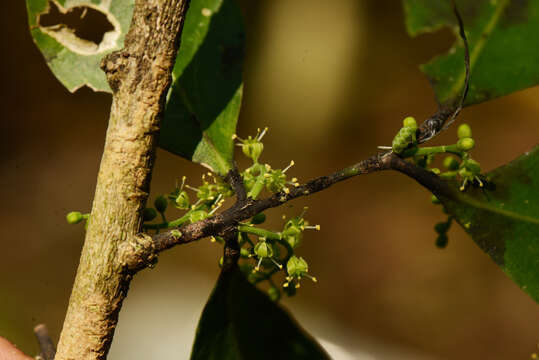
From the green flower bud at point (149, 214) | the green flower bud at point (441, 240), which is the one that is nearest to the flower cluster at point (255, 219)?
the green flower bud at point (149, 214)

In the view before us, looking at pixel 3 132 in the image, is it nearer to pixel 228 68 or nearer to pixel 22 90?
pixel 22 90

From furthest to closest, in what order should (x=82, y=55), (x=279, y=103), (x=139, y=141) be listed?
(x=279, y=103) < (x=82, y=55) < (x=139, y=141)

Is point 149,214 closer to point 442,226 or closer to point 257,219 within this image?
point 257,219

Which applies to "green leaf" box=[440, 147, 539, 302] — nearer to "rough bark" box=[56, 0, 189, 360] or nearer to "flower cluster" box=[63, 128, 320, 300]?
"flower cluster" box=[63, 128, 320, 300]

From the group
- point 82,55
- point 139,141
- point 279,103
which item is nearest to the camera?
point 139,141

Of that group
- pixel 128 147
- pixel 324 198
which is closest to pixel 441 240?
pixel 128 147

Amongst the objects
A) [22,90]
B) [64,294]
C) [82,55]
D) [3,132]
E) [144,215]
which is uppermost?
[22,90]

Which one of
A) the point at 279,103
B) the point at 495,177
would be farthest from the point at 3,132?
the point at 495,177

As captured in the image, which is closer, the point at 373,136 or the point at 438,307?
the point at 438,307
